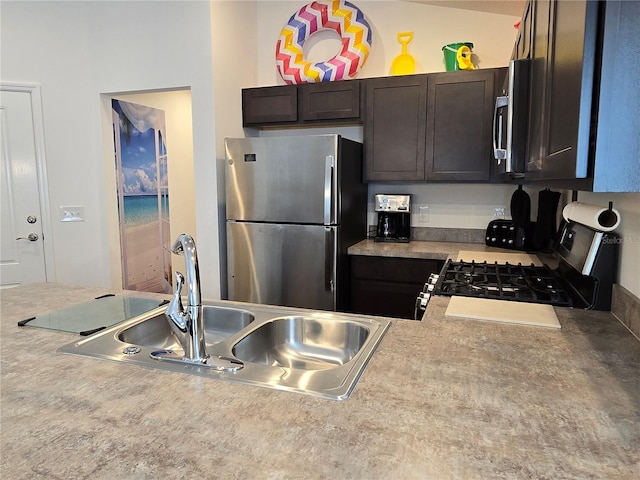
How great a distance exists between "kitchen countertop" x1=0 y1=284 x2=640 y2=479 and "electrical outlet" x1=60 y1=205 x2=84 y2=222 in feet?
8.02

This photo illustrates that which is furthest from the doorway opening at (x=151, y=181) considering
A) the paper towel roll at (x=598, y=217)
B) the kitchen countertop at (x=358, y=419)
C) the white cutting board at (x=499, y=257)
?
the paper towel roll at (x=598, y=217)

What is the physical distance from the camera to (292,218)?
2.95 m

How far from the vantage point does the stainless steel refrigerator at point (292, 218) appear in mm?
2855

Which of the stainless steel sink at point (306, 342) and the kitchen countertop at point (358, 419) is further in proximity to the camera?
the stainless steel sink at point (306, 342)

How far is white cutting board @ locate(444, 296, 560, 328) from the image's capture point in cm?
140

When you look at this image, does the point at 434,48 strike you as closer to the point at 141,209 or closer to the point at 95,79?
the point at 95,79

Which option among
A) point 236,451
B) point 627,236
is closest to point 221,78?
point 627,236

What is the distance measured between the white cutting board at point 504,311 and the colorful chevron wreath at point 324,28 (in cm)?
218

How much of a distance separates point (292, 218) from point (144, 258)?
6.96 ft

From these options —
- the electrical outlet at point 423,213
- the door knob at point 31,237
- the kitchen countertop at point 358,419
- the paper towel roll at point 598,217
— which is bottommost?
the kitchen countertop at point 358,419

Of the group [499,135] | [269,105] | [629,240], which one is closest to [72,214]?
[269,105]

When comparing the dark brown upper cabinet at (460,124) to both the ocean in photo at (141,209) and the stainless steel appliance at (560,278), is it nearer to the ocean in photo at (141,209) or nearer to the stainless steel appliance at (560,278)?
the stainless steel appliance at (560,278)

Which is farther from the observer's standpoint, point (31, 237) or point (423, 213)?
point (423, 213)

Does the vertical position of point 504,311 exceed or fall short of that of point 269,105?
it falls short
